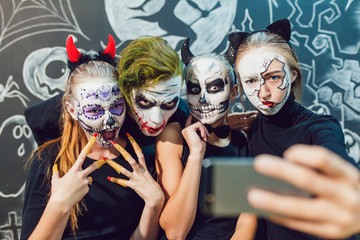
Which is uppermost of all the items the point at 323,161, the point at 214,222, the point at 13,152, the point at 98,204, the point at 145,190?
the point at 323,161

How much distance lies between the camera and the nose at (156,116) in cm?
137

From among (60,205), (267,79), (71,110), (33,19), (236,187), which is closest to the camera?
(236,187)

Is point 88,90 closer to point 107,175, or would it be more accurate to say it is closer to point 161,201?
point 107,175

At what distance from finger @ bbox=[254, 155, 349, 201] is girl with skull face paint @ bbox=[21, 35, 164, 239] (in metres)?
0.91

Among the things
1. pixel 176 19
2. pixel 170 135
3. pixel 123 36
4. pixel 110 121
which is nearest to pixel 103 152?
pixel 110 121

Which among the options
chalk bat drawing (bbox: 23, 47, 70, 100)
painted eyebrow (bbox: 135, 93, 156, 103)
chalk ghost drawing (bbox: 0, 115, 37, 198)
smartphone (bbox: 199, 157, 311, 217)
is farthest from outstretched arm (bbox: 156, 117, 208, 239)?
chalk ghost drawing (bbox: 0, 115, 37, 198)

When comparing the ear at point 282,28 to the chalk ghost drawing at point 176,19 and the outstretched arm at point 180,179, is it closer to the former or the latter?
the outstretched arm at point 180,179

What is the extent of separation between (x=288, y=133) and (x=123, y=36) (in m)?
1.73

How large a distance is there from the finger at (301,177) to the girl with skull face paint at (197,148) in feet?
2.68

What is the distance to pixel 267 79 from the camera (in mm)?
1359

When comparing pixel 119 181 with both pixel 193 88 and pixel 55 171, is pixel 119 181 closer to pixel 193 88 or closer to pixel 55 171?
pixel 55 171

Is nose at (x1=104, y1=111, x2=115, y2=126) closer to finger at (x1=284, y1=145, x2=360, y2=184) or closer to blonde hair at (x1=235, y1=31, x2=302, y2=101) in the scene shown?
blonde hair at (x1=235, y1=31, x2=302, y2=101)

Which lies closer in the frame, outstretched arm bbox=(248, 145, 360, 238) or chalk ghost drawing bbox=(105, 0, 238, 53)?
outstretched arm bbox=(248, 145, 360, 238)

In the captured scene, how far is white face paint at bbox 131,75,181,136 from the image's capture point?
4.49 feet
